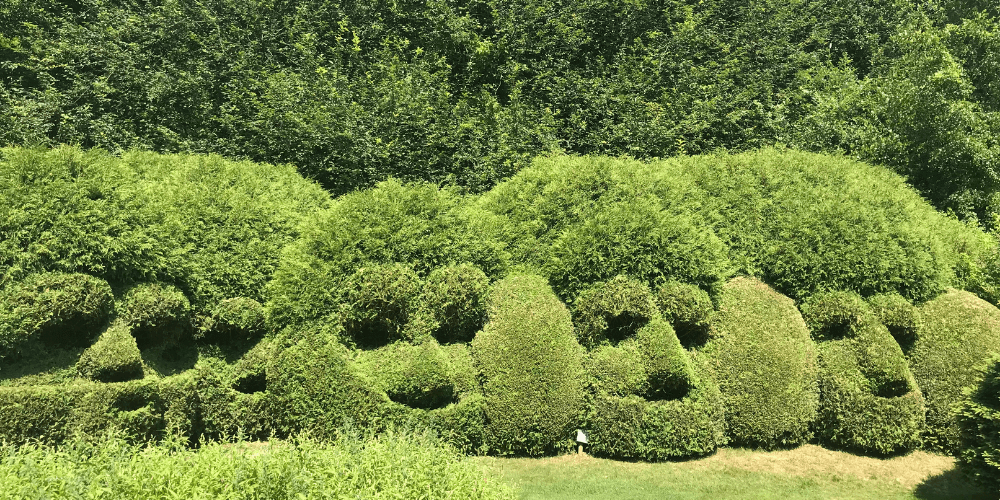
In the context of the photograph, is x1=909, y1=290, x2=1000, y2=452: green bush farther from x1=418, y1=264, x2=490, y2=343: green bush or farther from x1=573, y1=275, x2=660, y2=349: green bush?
x1=418, y1=264, x2=490, y2=343: green bush

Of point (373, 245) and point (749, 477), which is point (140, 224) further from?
point (749, 477)

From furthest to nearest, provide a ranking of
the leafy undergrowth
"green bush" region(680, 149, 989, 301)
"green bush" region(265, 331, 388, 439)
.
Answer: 1. "green bush" region(680, 149, 989, 301)
2. "green bush" region(265, 331, 388, 439)
3. the leafy undergrowth

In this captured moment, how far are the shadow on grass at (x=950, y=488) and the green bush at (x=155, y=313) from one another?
9.75 m

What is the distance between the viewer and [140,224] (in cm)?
990

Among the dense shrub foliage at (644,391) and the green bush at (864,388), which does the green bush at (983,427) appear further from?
the dense shrub foliage at (644,391)

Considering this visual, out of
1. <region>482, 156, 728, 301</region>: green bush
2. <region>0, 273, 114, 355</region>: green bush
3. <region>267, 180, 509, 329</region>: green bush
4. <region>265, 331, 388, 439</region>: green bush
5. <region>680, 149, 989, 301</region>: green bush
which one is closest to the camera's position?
<region>0, 273, 114, 355</region>: green bush

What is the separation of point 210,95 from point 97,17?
13.3ft

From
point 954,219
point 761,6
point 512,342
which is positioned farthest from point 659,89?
point 512,342

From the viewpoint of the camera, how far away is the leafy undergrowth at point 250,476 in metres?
6.05

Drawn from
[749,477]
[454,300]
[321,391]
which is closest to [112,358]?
[321,391]

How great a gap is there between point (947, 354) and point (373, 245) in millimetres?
8169

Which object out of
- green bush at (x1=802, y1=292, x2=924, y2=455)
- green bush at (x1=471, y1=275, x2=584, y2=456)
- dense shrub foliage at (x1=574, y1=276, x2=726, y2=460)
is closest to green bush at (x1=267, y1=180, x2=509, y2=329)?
green bush at (x1=471, y1=275, x2=584, y2=456)

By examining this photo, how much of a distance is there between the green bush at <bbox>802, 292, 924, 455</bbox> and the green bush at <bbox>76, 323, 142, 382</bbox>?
9356 millimetres

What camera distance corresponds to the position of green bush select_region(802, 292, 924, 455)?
1002 cm
